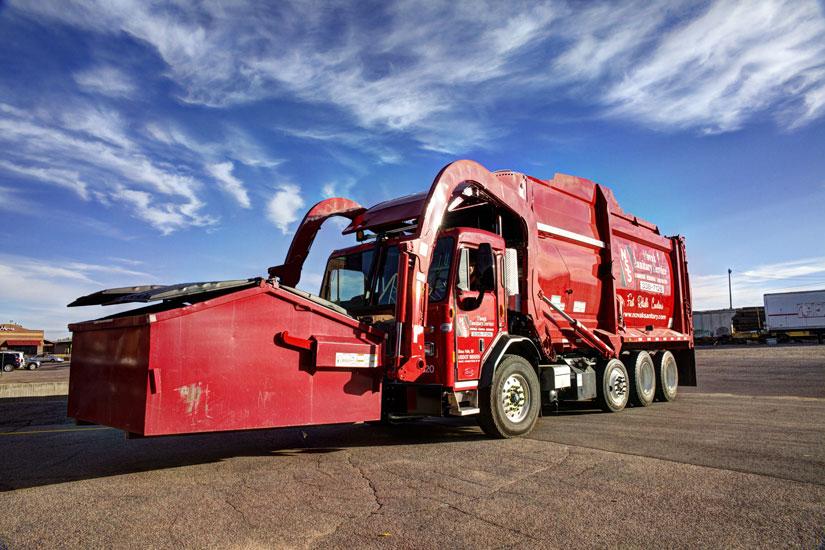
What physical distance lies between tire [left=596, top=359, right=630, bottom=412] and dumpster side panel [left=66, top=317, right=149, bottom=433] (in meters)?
7.65

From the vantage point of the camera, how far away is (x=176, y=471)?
529 centimetres

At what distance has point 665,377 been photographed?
37.5 feet

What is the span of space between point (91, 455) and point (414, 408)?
3.91m

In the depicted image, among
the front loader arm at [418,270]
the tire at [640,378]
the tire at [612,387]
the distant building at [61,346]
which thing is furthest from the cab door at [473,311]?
the distant building at [61,346]

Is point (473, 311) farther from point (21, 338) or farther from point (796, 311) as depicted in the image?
point (21, 338)

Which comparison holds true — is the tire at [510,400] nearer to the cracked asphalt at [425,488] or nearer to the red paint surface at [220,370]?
the cracked asphalt at [425,488]

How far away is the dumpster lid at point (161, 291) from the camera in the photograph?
4.77m

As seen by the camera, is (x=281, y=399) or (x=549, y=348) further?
(x=549, y=348)

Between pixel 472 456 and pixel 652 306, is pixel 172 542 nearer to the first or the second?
pixel 472 456

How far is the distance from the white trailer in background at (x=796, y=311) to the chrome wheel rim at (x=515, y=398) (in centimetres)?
5307

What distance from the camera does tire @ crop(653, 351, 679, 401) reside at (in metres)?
11.3

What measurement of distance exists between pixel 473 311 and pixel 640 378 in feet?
18.6

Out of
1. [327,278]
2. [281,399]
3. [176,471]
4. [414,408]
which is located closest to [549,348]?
[414,408]

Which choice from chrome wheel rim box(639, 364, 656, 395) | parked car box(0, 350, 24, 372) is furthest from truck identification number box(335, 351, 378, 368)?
parked car box(0, 350, 24, 372)
